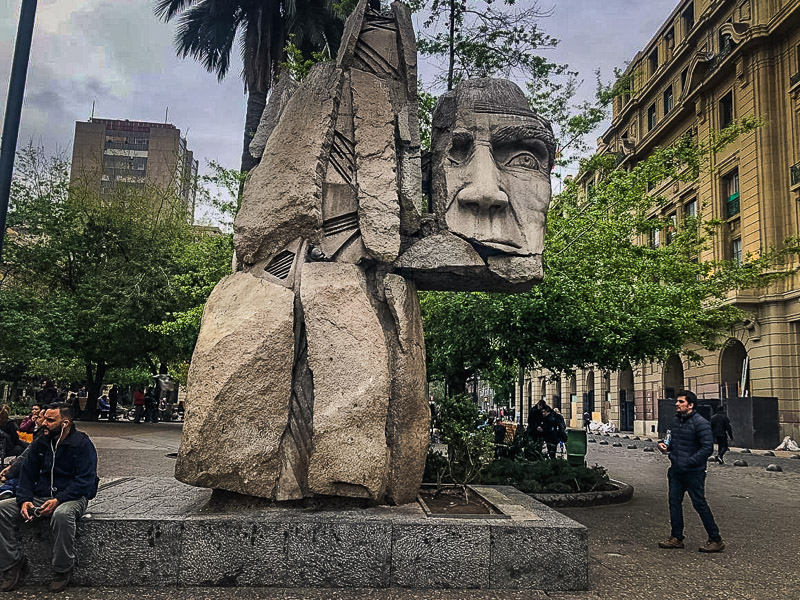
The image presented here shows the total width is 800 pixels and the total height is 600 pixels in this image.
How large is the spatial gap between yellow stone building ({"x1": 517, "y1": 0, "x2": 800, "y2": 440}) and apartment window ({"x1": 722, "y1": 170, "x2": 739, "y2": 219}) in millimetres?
49

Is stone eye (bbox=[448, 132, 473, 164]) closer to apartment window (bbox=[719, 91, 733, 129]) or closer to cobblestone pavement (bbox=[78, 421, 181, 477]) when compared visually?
cobblestone pavement (bbox=[78, 421, 181, 477])

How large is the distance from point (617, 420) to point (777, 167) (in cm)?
1852

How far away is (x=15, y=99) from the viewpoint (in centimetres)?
582

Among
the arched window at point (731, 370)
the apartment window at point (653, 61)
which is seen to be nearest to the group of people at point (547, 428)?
the arched window at point (731, 370)

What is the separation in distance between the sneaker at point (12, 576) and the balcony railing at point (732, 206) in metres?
29.3

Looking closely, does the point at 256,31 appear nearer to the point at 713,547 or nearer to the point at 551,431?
the point at 551,431

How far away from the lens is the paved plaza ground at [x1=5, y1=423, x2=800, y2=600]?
4758 millimetres

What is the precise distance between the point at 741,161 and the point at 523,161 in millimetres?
24582

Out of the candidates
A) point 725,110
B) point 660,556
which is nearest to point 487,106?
point 660,556

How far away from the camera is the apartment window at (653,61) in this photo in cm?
3788

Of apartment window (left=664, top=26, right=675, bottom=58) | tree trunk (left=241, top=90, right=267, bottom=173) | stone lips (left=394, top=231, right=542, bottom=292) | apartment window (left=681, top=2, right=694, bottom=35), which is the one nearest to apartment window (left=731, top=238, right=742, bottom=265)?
apartment window (left=681, top=2, right=694, bottom=35)

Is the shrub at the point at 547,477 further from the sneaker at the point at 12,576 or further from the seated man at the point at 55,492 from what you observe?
the sneaker at the point at 12,576

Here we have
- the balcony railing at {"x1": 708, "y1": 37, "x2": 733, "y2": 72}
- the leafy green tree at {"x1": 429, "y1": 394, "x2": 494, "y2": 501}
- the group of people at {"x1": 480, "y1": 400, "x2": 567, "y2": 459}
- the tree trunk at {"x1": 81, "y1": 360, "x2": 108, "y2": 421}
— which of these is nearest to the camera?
the leafy green tree at {"x1": 429, "y1": 394, "x2": 494, "y2": 501}

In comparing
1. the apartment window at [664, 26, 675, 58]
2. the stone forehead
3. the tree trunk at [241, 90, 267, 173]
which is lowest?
the stone forehead
